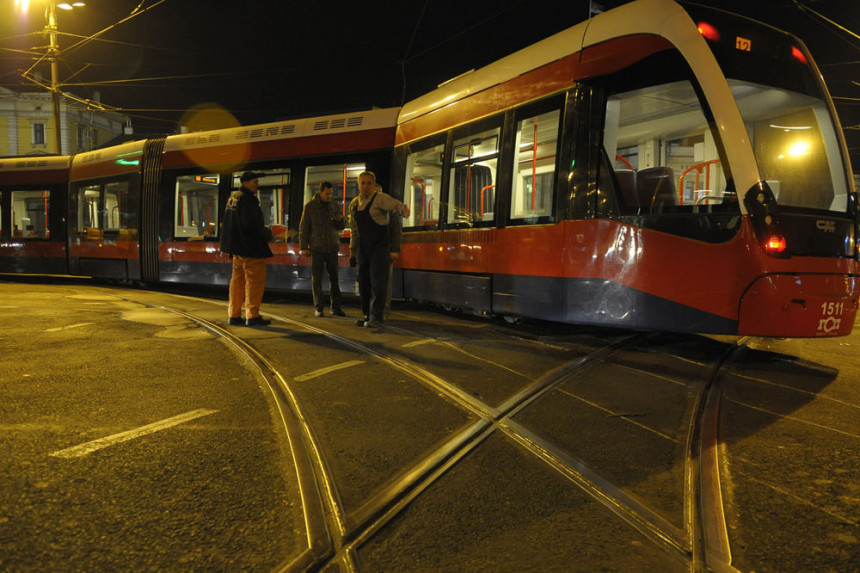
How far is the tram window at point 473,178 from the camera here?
7.18 meters

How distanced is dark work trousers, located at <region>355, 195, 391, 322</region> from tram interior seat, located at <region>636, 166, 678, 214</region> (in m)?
2.89

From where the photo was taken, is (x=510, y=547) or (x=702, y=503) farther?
(x=702, y=503)

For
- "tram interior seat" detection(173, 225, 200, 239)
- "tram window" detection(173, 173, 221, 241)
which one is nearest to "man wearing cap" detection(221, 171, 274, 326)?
"tram window" detection(173, 173, 221, 241)

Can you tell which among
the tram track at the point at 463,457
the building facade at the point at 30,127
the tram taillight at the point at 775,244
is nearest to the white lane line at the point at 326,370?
the tram track at the point at 463,457

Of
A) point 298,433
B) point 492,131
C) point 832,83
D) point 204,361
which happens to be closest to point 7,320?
point 204,361

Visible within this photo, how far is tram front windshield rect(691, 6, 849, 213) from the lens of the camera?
5.09m

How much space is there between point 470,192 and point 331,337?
8.88 feet

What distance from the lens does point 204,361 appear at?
489 centimetres

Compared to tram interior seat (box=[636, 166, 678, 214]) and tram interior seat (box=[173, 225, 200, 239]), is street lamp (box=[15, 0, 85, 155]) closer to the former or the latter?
tram interior seat (box=[173, 225, 200, 239])

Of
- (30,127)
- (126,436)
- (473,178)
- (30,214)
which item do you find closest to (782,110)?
(473,178)

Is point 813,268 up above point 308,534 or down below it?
above

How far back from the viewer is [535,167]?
21.6 feet

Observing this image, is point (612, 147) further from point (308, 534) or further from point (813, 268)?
point (308, 534)

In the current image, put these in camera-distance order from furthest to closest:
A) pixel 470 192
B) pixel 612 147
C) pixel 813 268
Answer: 1. pixel 470 192
2. pixel 612 147
3. pixel 813 268
